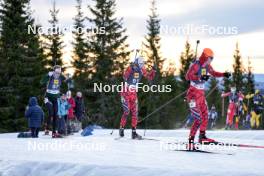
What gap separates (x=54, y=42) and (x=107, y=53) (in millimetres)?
4897

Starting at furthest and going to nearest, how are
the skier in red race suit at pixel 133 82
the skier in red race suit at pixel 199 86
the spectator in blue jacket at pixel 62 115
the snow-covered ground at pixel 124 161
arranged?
the spectator in blue jacket at pixel 62 115
the skier in red race suit at pixel 133 82
the skier in red race suit at pixel 199 86
the snow-covered ground at pixel 124 161

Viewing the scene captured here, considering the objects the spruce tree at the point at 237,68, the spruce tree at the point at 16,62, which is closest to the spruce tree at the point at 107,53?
the spruce tree at the point at 16,62

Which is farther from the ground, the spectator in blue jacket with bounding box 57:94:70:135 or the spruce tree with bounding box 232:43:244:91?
the spruce tree with bounding box 232:43:244:91

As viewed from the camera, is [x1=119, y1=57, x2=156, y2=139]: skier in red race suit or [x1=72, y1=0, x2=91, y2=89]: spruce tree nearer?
[x1=119, y1=57, x2=156, y2=139]: skier in red race suit

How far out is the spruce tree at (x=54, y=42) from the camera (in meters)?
47.4

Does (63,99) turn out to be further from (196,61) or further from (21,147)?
(196,61)

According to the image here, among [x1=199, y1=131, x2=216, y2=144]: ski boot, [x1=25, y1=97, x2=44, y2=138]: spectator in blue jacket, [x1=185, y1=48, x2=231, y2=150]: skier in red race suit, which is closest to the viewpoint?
[x1=185, y1=48, x2=231, y2=150]: skier in red race suit

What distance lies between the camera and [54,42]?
48406 millimetres

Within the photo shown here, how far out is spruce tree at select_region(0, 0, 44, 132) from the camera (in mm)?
39500

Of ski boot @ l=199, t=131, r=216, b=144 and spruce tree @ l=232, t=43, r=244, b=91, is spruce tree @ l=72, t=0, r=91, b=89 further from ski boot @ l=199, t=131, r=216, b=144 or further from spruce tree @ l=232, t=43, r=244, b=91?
ski boot @ l=199, t=131, r=216, b=144

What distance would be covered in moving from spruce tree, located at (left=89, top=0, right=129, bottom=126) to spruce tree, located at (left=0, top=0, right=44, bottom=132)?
858cm

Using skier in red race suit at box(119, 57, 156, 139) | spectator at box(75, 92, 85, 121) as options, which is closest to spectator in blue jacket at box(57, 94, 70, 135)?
skier in red race suit at box(119, 57, 156, 139)

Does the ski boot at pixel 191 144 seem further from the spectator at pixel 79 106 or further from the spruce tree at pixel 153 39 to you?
the spruce tree at pixel 153 39

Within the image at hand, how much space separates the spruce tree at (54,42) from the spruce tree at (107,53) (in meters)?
3.08
